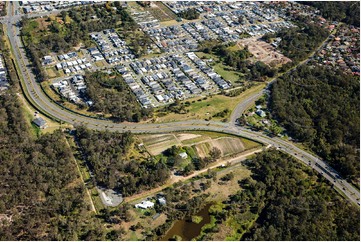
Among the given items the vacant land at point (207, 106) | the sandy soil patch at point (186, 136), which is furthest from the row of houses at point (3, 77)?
the sandy soil patch at point (186, 136)

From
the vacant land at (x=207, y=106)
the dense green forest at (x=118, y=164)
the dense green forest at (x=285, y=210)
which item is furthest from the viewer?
the vacant land at (x=207, y=106)

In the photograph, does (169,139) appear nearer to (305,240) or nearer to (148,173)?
(148,173)

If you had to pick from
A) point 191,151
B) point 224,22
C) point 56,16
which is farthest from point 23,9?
point 191,151

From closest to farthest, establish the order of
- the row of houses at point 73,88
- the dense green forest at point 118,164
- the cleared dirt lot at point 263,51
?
the dense green forest at point 118,164, the row of houses at point 73,88, the cleared dirt lot at point 263,51

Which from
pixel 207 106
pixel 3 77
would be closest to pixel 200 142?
pixel 207 106

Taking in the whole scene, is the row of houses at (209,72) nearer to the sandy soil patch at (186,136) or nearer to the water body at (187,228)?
the sandy soil patch at (186,136)

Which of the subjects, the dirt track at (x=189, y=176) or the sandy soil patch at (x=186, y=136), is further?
the sandy soil patch at (x=186, y=136)
